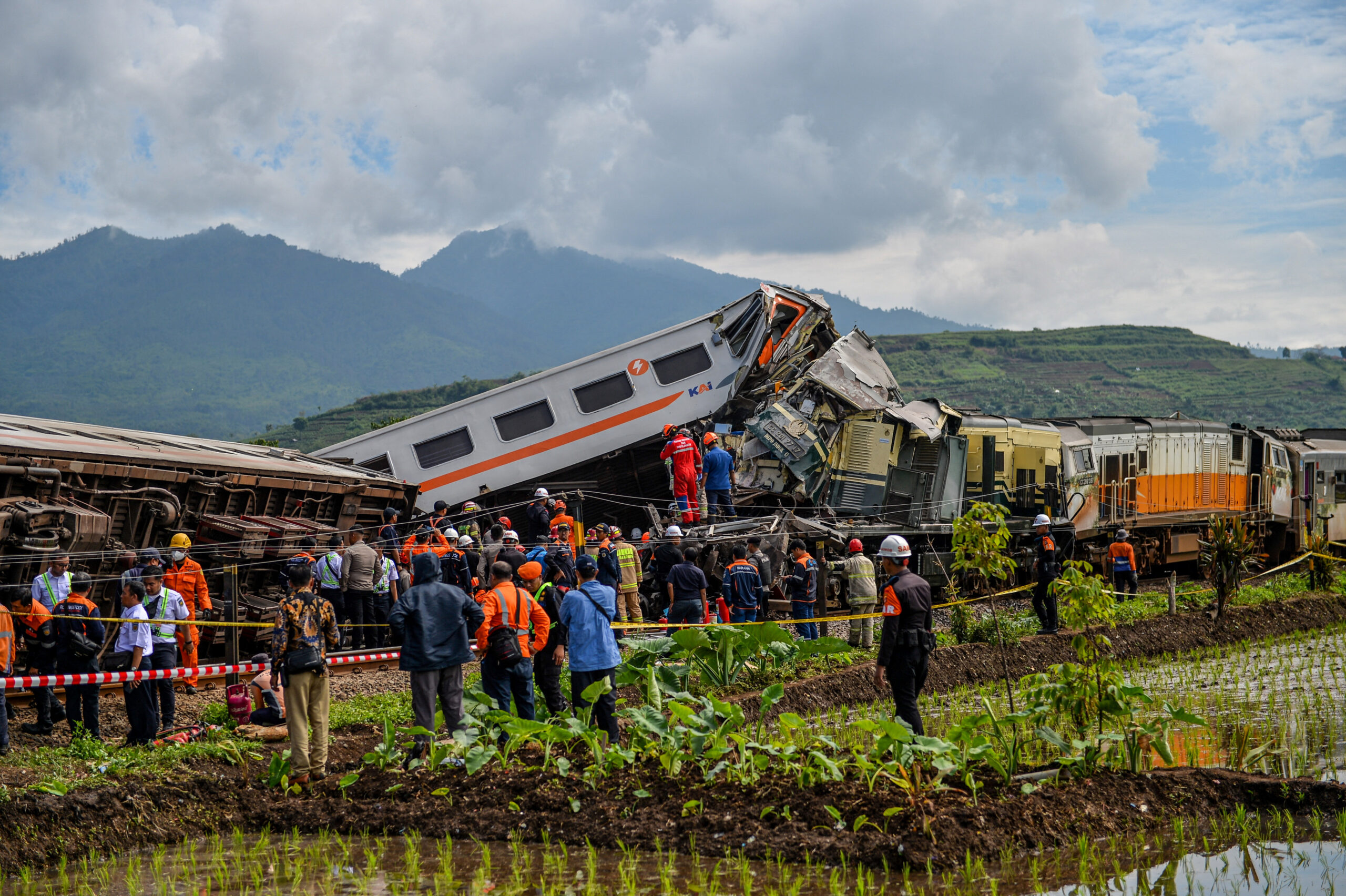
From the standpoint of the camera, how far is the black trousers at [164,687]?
917 centimetres

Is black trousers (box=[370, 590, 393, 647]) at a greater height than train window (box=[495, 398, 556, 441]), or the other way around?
train window (box=[495, 398, 556, 441])

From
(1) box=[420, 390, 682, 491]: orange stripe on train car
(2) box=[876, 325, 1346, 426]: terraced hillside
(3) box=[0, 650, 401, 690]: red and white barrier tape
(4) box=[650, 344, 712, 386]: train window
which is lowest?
(3) box=[0, 650, 401, 690]: red and white barrier tape

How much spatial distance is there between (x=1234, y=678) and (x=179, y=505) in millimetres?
12290

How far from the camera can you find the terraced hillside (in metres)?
100

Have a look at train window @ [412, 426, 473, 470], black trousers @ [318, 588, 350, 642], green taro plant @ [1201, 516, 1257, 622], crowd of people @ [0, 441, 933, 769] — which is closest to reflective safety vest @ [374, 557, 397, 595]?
black trousers @ [318, 588, 350, 642]

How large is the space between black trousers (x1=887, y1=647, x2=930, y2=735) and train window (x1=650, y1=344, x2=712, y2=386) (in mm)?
11692

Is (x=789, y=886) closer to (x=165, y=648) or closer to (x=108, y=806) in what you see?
(x=108, y=806)

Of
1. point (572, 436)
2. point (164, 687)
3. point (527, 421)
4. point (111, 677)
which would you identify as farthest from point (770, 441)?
point (111, 677)

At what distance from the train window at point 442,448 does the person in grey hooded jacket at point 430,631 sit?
11363 mm

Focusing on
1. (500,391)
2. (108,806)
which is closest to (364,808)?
(108,806)

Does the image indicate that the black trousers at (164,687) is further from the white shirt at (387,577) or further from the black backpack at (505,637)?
the white shirt at (387,577)

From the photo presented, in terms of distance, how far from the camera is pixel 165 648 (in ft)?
30.5

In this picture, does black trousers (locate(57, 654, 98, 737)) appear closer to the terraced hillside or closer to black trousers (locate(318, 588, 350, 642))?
black trousers (locate(318, 588, 350, 642))

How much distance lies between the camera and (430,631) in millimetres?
8211
